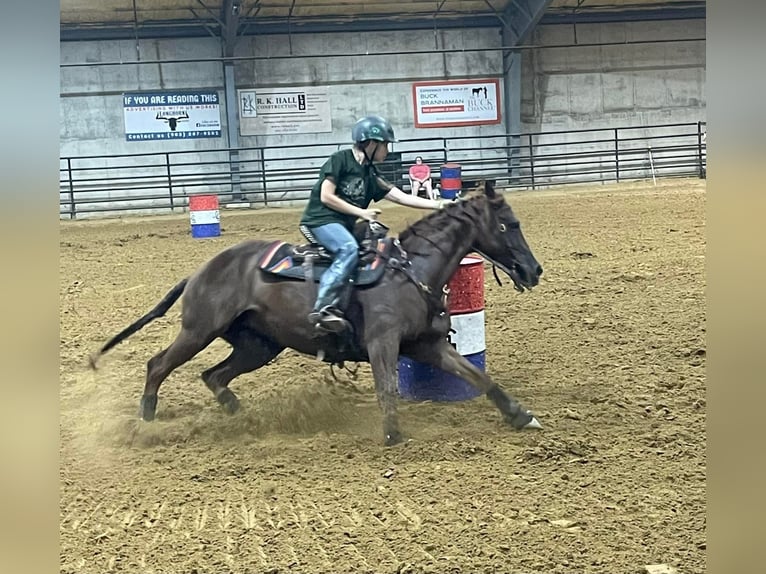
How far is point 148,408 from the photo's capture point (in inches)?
176

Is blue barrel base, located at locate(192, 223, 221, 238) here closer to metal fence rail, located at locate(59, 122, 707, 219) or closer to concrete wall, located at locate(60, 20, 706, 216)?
concrete wall, located at locate(60, 20, 706, 216)

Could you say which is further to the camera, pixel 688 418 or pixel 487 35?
pixel 487 35

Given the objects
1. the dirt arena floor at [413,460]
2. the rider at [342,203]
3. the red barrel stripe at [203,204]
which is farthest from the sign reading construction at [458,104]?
the rider at [342,203]

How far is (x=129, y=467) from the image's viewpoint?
12.5ft

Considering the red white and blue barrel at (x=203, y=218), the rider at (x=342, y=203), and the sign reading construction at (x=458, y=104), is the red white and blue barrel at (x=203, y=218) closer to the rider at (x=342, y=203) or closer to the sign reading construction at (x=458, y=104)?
the sign reading construction at (x=458, y=104)

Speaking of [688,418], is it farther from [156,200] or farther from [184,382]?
[156,200]

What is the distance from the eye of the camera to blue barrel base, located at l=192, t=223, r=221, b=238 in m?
11.6

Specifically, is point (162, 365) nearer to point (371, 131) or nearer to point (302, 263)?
point (302, 263)

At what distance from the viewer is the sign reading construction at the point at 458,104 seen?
14.4 meters

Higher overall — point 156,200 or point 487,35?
point 487,35

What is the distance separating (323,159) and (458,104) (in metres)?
2.96
